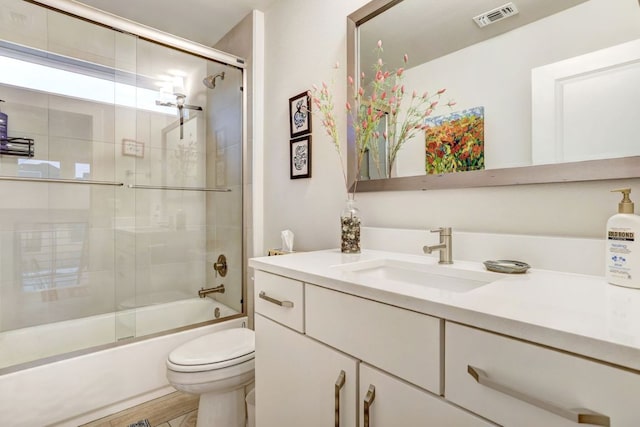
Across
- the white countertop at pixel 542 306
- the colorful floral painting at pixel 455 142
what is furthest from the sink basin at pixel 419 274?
the colorful floral painting at pixel 455 142

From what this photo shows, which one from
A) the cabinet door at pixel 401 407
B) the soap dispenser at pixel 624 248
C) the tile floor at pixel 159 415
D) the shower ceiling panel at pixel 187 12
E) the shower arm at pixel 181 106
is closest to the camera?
the cabinet door at pixel 401 407

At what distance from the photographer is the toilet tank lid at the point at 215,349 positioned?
53.8 inches

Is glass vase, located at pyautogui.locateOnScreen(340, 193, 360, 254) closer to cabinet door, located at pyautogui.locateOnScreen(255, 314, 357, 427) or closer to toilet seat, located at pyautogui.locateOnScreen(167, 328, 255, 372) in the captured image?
cabinet door, located at pyautogui.locateOnScreen(255, 314, 357, 427)

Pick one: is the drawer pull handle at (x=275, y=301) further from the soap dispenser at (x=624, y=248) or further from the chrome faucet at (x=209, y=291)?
Answer: the chrome faucet at (x=209, y=291)

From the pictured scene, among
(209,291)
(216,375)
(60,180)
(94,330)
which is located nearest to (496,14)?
(216,375)

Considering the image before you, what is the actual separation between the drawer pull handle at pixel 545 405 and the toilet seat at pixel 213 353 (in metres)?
1.12

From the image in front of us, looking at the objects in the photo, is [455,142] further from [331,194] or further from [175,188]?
[175,188]

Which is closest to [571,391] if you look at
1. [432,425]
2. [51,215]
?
[432,425]

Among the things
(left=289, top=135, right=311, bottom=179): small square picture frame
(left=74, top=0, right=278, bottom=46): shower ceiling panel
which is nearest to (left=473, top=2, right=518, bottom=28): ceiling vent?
(left=289, top=135, right=311, bottom=179): small square picture frame

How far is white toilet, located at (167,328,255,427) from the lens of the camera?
1.32 meters

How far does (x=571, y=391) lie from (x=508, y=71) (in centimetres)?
92

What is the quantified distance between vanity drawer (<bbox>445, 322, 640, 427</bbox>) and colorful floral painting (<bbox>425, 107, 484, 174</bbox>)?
68cm

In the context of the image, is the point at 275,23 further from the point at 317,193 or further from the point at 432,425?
the point at 432,425

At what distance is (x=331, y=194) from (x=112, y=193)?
4.97ft
